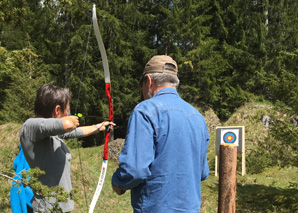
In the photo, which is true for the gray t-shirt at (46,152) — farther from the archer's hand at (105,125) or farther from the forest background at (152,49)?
the forest background at (152,49)

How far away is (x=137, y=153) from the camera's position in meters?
1.26

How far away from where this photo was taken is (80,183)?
18.4 feet

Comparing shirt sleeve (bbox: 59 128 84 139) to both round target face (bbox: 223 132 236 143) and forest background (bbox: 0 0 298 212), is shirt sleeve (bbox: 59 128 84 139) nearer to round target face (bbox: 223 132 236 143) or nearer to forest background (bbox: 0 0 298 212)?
round target face (bbox: 223 132 236 143)

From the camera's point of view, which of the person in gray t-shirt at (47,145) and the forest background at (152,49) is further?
the forest background at (152,49)

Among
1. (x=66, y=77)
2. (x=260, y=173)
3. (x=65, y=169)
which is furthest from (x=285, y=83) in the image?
(x=66, y=77)

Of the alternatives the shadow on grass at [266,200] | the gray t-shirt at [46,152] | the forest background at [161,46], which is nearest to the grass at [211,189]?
the shadow on grass at [266,200]

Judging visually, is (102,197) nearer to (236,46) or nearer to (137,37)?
(137,37)

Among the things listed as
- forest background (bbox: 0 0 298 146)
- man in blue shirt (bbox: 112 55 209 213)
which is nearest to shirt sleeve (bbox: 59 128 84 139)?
man in blue shirt (bbox: 112 55 209 213)

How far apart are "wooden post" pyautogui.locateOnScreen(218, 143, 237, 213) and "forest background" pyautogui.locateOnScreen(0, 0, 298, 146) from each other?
10097 millimetres

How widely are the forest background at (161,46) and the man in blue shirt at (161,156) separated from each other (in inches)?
441

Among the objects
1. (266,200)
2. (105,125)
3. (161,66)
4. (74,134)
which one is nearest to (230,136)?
(266,200)

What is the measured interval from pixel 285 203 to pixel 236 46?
40.1 feet

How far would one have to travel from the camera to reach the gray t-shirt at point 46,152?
1614 millimetres

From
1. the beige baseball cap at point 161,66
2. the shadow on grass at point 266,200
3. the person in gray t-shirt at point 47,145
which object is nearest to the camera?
the beige baseball cap at point 161,66
